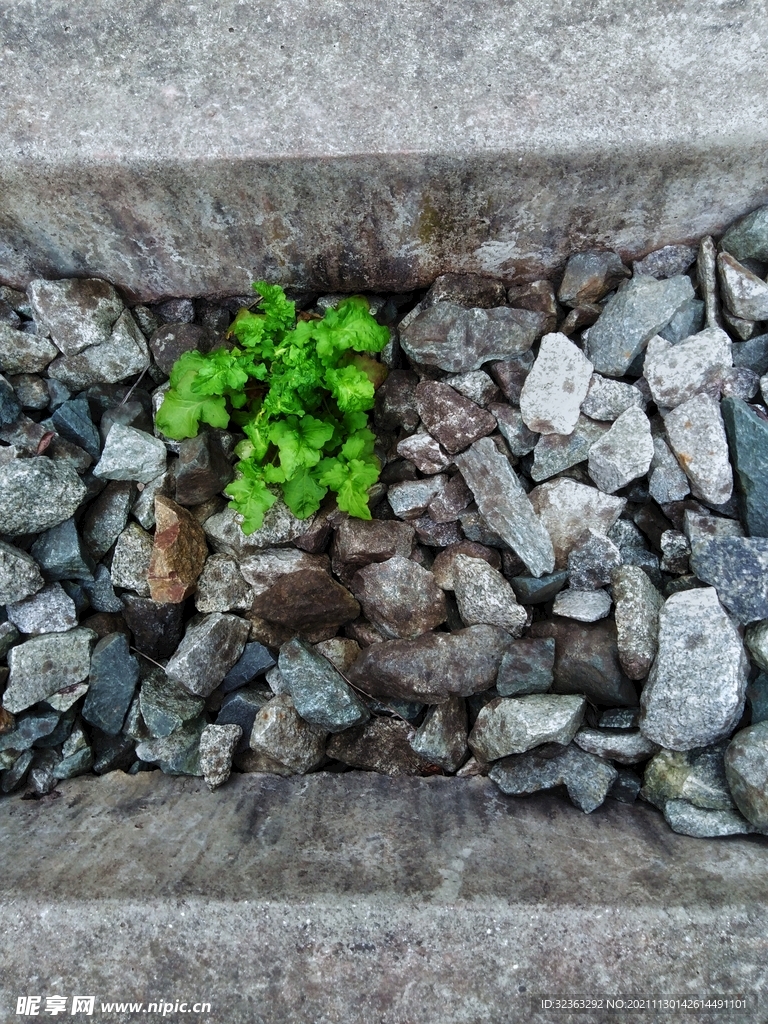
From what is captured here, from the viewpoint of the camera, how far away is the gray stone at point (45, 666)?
2992mm

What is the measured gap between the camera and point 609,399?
2.93 metres

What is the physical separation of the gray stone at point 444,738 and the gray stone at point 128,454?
1727 millimetres

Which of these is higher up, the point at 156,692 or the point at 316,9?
the point at 316,9

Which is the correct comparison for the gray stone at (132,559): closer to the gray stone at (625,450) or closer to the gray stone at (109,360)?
the gray stone at (109,360)

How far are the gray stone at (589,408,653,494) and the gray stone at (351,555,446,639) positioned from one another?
3.00ft

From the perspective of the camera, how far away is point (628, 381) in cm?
306

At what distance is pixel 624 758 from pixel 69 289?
310 centimetres

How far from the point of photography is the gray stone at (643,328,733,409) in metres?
2.79

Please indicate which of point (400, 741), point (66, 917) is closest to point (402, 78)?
point (400, 741)

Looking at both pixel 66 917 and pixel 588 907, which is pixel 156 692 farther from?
pixel 588 907

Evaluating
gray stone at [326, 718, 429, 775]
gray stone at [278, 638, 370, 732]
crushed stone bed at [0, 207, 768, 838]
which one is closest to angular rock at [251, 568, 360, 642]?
crushed stone bed at [0, 207, 768, 838]

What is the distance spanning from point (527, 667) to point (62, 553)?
7.04ft

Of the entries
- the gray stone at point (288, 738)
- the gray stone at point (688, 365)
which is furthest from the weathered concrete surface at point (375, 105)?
the gray stone at point (288, 738)

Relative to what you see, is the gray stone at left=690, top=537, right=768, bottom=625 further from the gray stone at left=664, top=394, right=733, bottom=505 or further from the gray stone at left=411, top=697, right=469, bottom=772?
the gray stone at left=411, top=697, right=469, bottom=772
